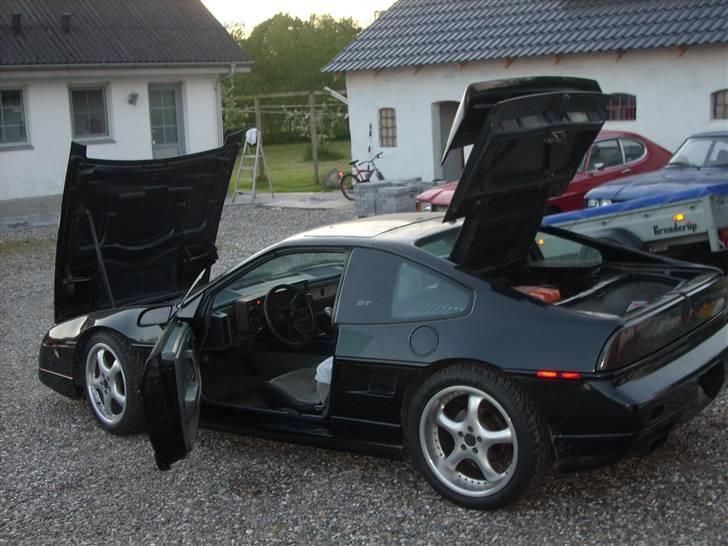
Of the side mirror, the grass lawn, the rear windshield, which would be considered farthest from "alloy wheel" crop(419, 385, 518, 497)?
the grass lawn

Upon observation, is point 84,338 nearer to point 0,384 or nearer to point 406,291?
point 0,384

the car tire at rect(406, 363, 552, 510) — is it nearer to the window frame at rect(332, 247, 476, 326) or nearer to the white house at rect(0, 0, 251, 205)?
the window frame at rect(332, 247, 476, 326)

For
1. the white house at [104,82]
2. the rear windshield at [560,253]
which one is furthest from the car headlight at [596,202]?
the white house at [104,82]

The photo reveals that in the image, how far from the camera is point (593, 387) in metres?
4.43

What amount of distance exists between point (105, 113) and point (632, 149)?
12127 millimetres

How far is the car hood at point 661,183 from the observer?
402 inches

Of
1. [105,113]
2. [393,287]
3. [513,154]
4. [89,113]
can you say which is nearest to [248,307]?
[393,287]

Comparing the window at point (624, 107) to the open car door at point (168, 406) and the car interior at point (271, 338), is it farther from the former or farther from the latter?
the open car door at point (168, 406)

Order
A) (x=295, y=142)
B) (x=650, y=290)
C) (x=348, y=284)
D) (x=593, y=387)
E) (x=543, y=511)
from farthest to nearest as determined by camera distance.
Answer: (x=295, y=142) < (x=650, y=290) < (x=348, y=284) < (x=543, y=511) < (x=593, y=387)

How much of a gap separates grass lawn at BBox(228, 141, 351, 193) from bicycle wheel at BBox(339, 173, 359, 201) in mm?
2027

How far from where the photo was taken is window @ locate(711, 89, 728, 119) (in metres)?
16.2

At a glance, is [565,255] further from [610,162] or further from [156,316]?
[610,162]

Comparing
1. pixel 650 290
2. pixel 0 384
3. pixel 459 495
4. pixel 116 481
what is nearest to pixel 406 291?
pixel 459 495

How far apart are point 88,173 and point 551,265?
305cm
